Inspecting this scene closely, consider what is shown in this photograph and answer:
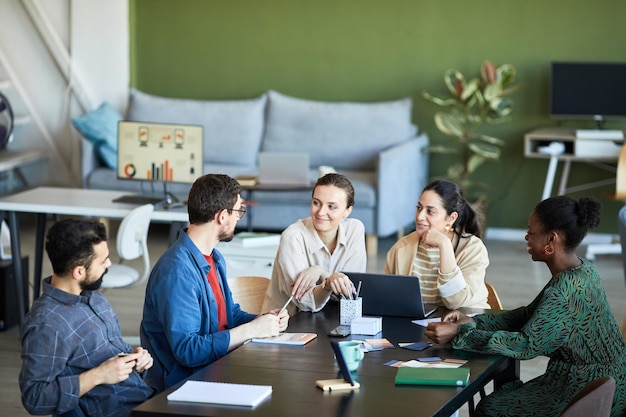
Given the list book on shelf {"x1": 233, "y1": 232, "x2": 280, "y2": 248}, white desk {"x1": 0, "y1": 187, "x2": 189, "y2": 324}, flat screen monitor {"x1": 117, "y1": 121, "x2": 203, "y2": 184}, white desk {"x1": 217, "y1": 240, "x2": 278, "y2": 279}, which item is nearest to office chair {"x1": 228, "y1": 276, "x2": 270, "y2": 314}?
white desk {"x1": 217, "y1": 240, "x2": 278, "y2": 279}

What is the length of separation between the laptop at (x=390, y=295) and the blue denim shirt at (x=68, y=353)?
0.89 m

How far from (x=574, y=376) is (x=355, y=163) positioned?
4.94 metres

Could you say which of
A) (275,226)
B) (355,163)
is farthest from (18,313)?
(355,163)

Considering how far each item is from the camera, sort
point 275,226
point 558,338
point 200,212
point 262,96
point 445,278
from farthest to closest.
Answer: point 262,96
point 275,226
point 445,278
point 200,212
point 558,338

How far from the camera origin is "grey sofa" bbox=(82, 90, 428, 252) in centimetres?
738

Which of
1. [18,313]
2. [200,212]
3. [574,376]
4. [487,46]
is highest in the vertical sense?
[487,46]

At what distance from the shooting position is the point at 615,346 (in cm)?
311

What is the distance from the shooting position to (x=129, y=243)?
496cm

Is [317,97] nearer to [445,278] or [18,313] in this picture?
[18,313]

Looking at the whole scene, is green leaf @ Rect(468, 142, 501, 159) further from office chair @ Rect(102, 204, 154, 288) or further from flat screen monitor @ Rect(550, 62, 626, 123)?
office chair @ Rect(102, 204, 154, 288)

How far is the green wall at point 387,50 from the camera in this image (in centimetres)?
775

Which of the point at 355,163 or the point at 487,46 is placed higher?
the point at 487,46

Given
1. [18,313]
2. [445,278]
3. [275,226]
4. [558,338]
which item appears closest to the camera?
[558,338]

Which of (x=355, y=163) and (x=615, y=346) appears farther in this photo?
(x=355, y=163)
